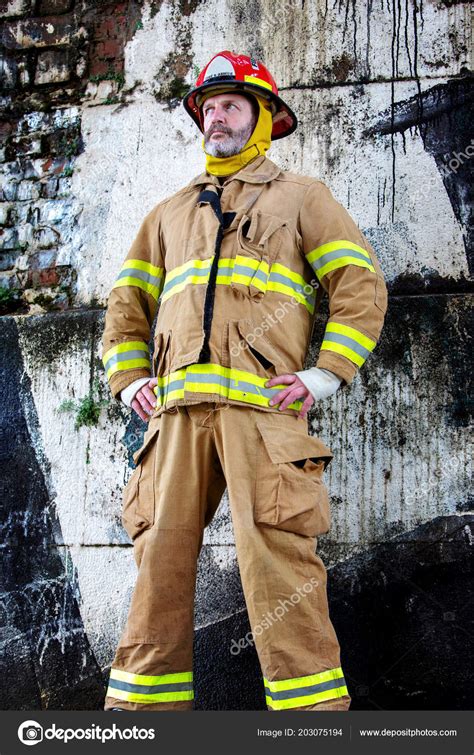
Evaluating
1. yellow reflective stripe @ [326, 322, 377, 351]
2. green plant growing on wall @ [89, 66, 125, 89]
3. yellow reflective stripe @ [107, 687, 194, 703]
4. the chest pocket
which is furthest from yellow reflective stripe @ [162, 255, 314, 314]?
green plant growing on wall @ [89, 66, 125, 89]

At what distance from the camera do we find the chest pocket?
2947 mm

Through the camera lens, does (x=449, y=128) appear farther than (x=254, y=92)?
Yes

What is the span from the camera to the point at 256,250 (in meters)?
3.00

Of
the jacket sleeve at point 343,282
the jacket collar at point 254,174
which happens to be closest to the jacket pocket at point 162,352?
the jacket sleeve at point 343,282

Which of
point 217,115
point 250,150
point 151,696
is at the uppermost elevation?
point 217,115

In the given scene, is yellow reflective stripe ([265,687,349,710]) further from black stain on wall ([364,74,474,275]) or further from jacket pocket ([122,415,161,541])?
black stain on wall ([364,74,474,275])

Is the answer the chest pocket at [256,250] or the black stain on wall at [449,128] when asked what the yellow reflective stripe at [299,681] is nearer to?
the chest pocket at [256,250]

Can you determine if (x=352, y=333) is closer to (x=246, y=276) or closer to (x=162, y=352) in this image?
(x=246, y=276)

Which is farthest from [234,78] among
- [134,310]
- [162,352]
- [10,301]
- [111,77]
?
[10,301]

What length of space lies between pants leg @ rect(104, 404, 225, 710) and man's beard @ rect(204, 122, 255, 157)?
3.36 ft

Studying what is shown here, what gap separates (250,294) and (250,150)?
Answer: 0.67 m

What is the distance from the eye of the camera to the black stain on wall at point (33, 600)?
12.2 feet

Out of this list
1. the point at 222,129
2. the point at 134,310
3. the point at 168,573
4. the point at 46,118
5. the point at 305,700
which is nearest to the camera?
the point at 305,700

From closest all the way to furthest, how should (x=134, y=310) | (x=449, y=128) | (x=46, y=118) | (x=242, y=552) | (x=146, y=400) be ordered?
(x=242, y=552), (x=146, y=400), (x=134, y=310), (x=449, y=128), (x=46, y=118)
